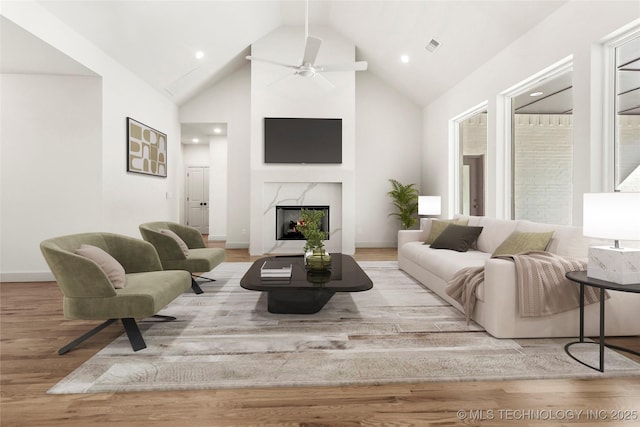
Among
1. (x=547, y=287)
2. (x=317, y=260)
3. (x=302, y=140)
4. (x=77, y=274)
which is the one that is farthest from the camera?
(x=302, y=140)

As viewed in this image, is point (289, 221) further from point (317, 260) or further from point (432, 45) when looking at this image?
point (432, 45)

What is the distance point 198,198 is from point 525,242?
883 centimetres

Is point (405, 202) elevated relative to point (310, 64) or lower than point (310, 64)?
lower

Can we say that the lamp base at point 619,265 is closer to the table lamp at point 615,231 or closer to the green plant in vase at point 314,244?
the table lamp at point 615,231

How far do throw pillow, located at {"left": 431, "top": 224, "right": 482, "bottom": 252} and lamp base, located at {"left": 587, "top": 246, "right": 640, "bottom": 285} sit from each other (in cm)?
186

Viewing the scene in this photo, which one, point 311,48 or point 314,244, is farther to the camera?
point 311,48

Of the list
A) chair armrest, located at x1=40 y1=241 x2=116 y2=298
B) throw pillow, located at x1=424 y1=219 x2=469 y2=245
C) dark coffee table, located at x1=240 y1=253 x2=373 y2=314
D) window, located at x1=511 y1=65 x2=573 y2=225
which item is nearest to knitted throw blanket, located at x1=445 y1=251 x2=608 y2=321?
dark coffee table, located at x1=240 y1=253 x2=373 y2=314

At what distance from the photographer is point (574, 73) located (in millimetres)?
3396

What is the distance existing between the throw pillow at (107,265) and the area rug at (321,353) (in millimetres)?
418

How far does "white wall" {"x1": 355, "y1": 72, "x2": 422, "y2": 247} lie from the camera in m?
7.58

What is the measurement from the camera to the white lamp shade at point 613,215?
6.70ft

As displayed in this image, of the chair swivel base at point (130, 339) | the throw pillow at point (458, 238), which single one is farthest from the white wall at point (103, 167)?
the throw pillow at point (458, 238)

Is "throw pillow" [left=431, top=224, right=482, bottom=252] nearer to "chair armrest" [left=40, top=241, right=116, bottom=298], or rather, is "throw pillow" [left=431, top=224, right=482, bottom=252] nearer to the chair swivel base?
the chair swivel base

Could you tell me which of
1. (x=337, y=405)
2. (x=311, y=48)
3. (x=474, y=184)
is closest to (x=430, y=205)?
(x=474, y=184)
